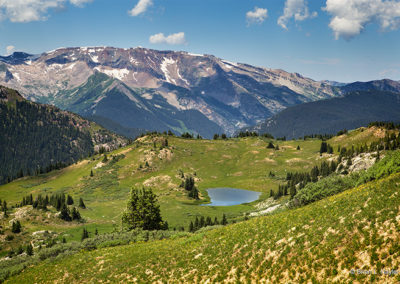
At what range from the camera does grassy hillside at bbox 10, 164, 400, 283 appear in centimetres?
2591

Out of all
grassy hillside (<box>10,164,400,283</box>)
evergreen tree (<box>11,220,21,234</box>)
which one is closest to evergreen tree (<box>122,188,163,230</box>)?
grassy hillside (<box>10,164,400,283</box>)

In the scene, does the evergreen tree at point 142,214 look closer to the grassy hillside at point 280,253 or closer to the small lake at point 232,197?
the grassy hillside at point 280,253

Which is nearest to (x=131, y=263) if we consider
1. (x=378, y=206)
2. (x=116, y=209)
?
(x=378, y=206)

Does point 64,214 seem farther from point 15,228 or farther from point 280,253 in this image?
point 280,253

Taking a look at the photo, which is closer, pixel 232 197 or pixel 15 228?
pixel 15 228

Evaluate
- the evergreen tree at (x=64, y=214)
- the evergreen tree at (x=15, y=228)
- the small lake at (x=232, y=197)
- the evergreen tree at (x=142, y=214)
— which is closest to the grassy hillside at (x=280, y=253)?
the evergreen tree at (x=142, y=214)

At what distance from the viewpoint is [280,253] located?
31.7 meters

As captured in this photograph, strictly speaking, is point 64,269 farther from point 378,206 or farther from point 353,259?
point 378,206

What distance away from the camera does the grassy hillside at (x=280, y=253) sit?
85.0ft

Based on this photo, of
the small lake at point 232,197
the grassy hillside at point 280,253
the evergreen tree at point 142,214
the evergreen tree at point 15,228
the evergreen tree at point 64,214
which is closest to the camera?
the grassy hillside at point 280,253

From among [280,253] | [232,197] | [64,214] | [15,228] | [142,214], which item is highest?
[280,253]

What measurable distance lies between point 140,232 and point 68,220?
72498mm

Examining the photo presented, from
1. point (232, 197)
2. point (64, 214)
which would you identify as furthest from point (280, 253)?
point (232, 197)

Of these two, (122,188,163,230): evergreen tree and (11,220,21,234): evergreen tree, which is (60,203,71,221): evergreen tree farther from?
(122,188,163,230): evergreen tree
